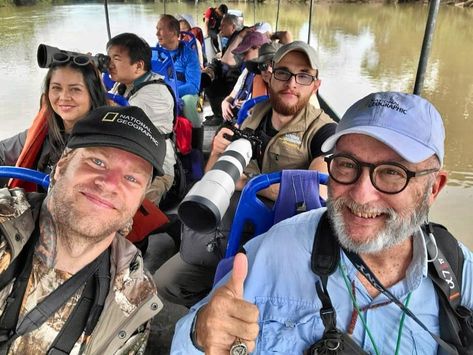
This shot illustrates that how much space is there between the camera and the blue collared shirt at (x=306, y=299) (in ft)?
3.30

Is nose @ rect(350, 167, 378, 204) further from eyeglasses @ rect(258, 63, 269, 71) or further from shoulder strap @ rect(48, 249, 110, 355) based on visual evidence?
eyeglasses @ rect(258, 63, 269, 71)

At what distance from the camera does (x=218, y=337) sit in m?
0.88

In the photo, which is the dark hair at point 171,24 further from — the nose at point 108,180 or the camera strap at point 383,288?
the camera strap at point 383,288

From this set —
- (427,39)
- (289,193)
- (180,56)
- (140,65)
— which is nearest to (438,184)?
(289,193)

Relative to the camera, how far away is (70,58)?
1902mm

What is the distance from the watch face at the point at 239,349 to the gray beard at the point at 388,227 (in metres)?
0.38

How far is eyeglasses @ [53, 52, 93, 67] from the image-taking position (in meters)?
1.89

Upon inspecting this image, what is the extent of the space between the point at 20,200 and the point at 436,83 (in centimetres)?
722

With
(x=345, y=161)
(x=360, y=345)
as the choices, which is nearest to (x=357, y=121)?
(x=345, y=161)

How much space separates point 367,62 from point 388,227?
8760mm

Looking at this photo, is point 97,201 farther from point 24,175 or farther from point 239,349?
point 239,349

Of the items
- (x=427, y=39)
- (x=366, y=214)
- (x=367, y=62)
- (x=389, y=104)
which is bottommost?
(x=367, y=62)

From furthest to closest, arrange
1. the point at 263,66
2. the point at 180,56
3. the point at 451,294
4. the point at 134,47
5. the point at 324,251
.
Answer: the point at 180,56 → the point at 263,66 → the point at 134,47 → the point at 324,251 → the point at 451,294

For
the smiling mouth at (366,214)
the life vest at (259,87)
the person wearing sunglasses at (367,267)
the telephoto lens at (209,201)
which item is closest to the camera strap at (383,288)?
the person wearing sunglasses at (367,267)
